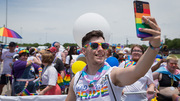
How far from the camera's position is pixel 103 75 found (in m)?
1.46

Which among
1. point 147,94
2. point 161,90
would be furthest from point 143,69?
point 161,90

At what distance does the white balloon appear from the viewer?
8.05 feet

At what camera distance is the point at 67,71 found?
591 centimetres

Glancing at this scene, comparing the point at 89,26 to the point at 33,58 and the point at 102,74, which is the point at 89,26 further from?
the point at 33,58

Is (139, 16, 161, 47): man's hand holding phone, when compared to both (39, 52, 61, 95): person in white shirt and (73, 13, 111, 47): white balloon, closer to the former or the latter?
(73, 13, 111, 47): white balloon

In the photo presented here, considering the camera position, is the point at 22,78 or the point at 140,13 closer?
the point at 140,13

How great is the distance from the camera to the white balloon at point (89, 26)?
2453 mm

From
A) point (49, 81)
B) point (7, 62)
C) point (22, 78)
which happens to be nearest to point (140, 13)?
point (49, 81)

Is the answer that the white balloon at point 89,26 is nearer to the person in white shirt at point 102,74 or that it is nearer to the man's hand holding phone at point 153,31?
the person in white shirt at point 102,74

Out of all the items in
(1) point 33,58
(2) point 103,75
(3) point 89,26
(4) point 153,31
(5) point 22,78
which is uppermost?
(3) point 89,26

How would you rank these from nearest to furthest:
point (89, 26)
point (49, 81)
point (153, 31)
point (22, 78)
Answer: point (153, 31) < point (89, 26) < point (49, 81) < point (22, 78)

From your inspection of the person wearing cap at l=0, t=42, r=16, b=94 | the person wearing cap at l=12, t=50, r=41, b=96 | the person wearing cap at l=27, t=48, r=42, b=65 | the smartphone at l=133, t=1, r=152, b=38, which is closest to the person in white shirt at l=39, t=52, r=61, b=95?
the person wearing cap at l=12, t=50, r=41, b=96

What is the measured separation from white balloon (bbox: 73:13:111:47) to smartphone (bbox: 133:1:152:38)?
4.24 feet

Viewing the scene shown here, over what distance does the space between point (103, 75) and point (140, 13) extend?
646 mm
